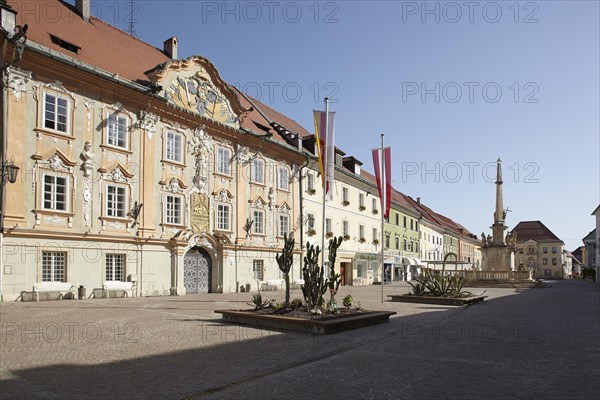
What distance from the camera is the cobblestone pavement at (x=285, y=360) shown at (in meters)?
6.79

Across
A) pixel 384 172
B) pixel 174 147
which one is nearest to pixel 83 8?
pixel 174 147

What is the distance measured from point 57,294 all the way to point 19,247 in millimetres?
2340

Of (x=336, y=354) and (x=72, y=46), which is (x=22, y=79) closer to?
(x=72, y=46)

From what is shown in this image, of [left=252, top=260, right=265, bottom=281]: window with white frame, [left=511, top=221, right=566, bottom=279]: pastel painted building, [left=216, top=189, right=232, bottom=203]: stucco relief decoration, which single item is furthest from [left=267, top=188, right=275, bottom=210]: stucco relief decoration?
[left=511, top=221, right=566, bottom=279]: pastel painted building

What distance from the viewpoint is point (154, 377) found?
24.1 feet

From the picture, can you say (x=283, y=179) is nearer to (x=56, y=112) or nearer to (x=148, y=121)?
(x=148, y=121)

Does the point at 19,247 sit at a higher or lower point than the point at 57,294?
higher

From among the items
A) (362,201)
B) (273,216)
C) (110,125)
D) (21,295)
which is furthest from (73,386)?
(362,201)

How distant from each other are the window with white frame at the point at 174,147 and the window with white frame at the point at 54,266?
744 centimetres

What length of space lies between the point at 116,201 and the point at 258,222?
10.4 metres

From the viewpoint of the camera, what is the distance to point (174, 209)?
25844 millimetres

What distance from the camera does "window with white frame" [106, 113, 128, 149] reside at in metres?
22.9

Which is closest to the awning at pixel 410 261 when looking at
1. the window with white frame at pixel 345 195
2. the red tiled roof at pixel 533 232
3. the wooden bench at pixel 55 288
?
the window with white frame at pixel 345 195

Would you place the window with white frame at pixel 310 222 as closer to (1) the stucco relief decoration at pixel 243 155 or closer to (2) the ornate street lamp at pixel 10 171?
(1) the stucco relief decoration at pixel 243 155
